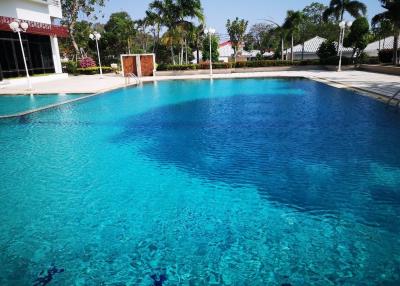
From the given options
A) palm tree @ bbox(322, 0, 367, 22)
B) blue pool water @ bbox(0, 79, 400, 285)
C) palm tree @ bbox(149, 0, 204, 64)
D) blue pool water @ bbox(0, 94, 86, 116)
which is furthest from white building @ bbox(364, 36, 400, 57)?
blue pool water @ bbox(0, 94, 86, 116)

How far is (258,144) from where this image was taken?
9.30 m

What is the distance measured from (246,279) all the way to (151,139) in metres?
7.08

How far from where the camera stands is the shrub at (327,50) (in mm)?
35312

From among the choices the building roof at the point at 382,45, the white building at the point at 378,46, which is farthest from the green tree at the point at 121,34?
the building roof at the point at 382,45

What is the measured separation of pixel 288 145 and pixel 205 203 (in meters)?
4.03

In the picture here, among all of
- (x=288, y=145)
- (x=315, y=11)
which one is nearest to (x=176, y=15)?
(x=288, y=145)

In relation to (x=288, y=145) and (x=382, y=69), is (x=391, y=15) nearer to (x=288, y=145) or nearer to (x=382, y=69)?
(x=382, y=69)

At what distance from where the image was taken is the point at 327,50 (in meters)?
35.6

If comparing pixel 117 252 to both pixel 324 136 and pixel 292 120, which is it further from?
pixel 292 120

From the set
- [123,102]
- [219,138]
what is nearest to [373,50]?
[123,102]

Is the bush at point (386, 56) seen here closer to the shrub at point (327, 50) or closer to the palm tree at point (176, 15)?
the shrub at point (327, 50)

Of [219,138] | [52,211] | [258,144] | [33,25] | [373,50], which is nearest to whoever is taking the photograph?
[52,211]

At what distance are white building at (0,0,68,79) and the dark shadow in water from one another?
19148mm

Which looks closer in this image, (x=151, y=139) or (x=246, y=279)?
(x=246, y=279)
